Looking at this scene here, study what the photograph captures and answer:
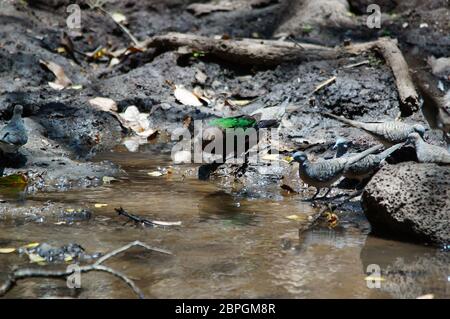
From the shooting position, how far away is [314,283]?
13.0ft

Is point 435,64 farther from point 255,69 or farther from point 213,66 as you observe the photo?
point 213,66

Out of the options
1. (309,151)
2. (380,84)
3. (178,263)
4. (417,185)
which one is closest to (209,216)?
(178,263)

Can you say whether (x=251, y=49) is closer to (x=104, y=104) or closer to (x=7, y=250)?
(x=104, y=104)

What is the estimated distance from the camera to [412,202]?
4738mm

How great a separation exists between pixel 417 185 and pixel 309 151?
276cm

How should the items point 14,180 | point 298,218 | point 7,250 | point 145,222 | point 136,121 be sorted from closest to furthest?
point 7,250 < point 145,222 < point 298,218 < point 14,180 < point 136,121

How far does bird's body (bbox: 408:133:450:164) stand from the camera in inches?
220

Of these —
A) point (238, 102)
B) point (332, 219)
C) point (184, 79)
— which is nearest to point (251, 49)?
point (238, 102)

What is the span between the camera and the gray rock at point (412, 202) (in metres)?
4.63

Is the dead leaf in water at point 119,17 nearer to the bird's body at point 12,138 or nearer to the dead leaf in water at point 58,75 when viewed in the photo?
the dead leaf in water at point 58,75

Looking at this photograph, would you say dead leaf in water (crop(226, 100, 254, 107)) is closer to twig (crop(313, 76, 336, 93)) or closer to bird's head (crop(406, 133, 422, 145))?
twig (crop(313, 76, 336, 93))

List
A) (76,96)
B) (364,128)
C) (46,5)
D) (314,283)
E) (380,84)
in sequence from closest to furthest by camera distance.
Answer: (314,283), (364,128), (380,84), (76,96), (46,5)

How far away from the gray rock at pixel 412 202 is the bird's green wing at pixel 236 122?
206 centimetres

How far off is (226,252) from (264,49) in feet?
20.1
